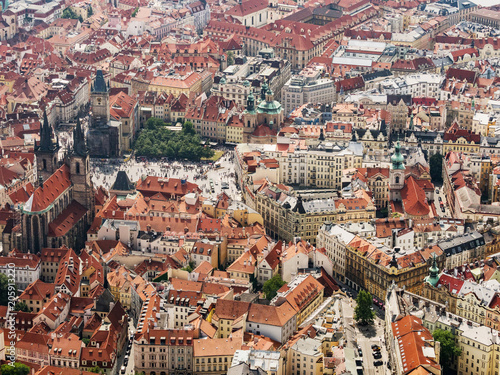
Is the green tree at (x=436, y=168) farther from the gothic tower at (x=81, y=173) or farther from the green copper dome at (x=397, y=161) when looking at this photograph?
the gothic tower at (x=81, y=173)

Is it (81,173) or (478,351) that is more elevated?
(81,173)

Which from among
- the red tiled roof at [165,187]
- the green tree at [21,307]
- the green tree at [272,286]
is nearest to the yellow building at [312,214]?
the red tiled roof at [165,187]

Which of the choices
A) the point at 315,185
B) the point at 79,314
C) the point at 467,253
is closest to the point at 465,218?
the point at 467,253

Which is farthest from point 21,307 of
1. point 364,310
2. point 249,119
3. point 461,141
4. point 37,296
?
point 461,141

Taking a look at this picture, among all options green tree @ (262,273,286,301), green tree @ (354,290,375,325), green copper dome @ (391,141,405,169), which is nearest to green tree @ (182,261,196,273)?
green tree @ (262,273,286,301)

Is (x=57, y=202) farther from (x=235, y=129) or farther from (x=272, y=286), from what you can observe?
(x=235, y=129)

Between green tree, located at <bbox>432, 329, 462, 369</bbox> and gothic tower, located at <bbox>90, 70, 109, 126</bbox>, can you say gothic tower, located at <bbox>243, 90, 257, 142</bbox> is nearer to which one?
gothic tower, located at <bbox>90, 70, 109, 126</bbox>
